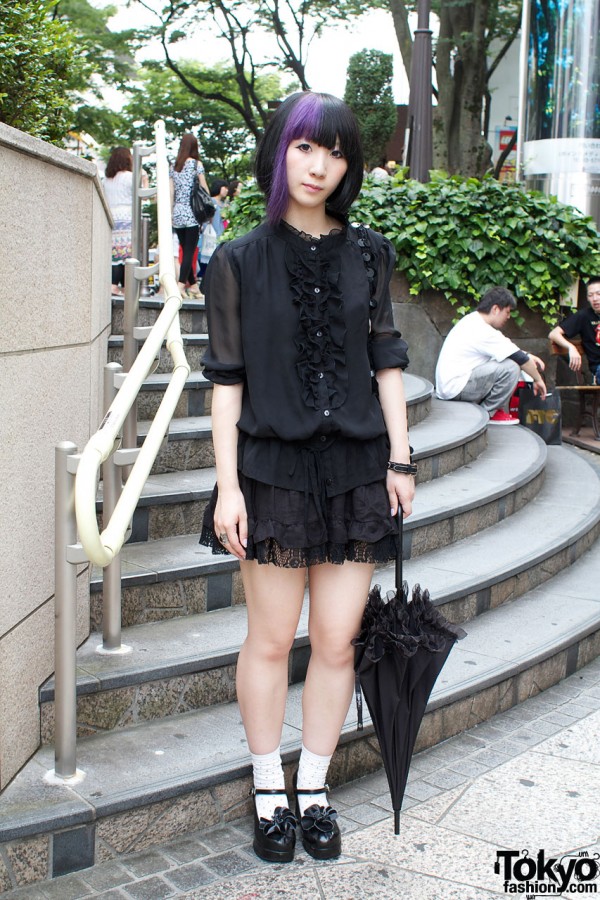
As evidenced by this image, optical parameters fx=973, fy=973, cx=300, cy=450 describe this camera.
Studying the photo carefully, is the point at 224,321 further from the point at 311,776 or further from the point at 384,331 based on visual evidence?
the point at 311,776

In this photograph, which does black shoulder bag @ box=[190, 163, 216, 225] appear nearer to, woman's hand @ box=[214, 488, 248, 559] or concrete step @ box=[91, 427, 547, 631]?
concrete step @ box=[91, 427, 547, 631]

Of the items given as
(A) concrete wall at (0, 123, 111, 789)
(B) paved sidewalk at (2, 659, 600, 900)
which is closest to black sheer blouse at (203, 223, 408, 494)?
(A) concrete wall at (0, 123, 111, 789)

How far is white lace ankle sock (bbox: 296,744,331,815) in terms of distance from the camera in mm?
2797

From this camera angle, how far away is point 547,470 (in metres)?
7.07

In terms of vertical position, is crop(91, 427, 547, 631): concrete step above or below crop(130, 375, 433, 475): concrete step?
below

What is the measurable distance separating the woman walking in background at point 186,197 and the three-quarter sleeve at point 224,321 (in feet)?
24.1

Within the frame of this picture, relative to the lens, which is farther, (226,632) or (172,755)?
(226,632)

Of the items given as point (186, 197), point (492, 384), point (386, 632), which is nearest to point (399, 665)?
point (386, 632)

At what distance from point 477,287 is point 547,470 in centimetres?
206

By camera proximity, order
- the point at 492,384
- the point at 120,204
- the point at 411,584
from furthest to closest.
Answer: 1. the point at 120,204
2. the point at 492,384
3. the point at 411,584

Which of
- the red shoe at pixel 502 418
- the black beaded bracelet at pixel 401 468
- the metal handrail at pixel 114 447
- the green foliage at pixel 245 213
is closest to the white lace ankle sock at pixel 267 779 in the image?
the metal handrail at pixel 114 447

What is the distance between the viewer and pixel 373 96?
21016mm

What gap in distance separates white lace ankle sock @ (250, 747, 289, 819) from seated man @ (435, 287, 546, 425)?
5.31m

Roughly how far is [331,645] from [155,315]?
3.66m
